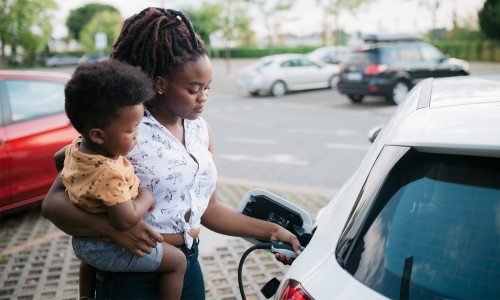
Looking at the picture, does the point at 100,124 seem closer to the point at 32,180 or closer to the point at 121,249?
the point at 121,249

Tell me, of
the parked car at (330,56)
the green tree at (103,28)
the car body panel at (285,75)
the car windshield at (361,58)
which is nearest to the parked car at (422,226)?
the car windshield at (361,58)

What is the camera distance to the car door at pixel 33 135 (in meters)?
3.94

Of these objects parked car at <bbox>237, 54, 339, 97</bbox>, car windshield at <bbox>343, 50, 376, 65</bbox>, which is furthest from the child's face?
parked car at <bbox>237, 54, 339, 97</bbox>

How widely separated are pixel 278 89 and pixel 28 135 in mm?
11977

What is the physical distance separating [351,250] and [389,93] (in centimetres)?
1135

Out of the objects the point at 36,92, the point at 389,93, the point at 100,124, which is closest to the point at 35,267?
the point at 36,92

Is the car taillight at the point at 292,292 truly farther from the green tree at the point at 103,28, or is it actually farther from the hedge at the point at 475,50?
the green tree at the point at 103,28

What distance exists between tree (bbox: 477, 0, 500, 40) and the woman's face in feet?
88.0

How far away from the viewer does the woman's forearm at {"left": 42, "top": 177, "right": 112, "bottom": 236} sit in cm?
141

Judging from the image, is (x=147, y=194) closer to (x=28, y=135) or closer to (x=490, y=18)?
(x=28, y=135)

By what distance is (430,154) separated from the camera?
4.25 ft

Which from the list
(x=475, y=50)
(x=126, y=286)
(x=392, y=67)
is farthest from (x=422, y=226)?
(x=475, y=50)

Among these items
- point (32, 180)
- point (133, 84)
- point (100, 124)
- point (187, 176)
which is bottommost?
point (32, 180)

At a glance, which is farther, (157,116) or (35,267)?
(35,267)
